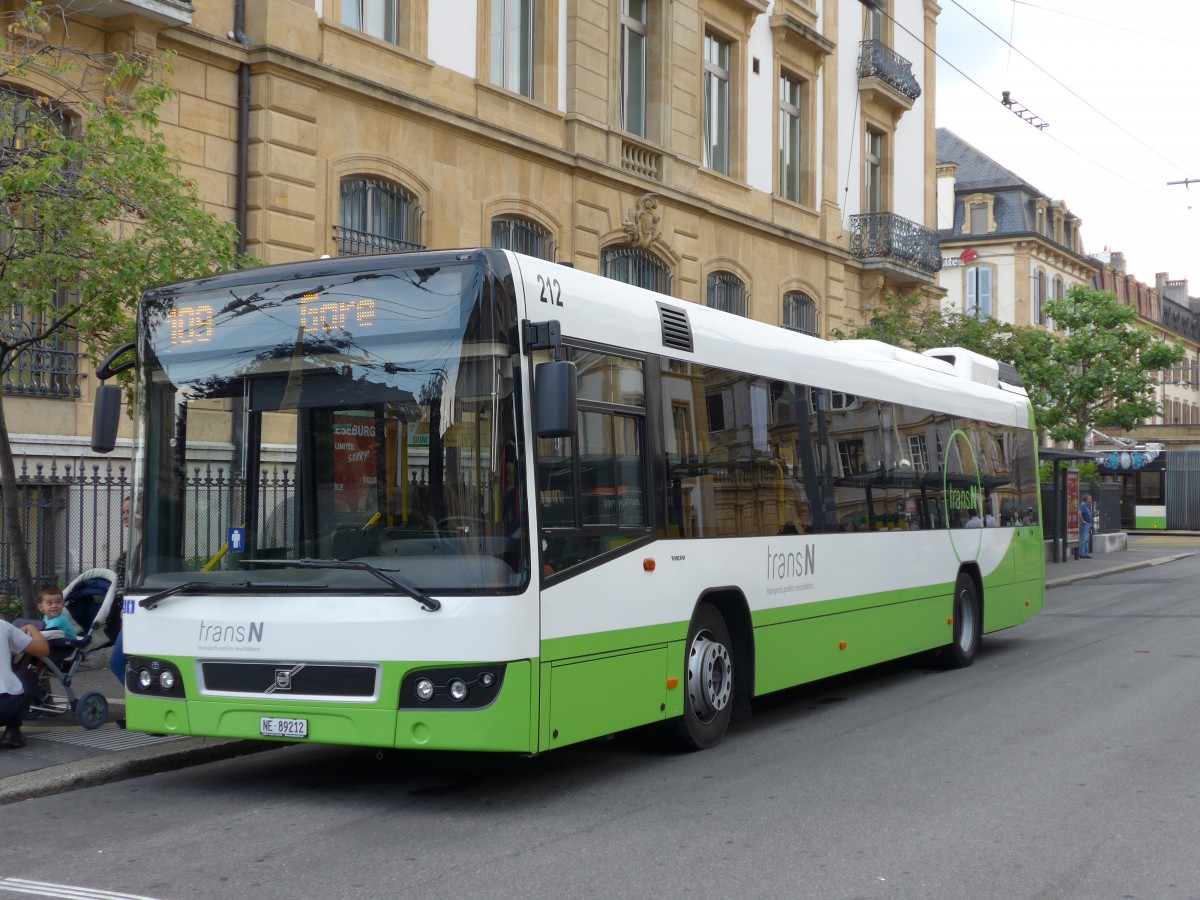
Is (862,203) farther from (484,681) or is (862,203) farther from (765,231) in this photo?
(484,681)

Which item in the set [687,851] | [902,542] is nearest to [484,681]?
[687,851]

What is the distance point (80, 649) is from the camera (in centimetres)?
980

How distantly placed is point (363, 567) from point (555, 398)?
4.28 ft

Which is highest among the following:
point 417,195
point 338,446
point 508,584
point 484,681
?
point 417,195

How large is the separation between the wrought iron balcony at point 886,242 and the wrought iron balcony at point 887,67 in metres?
2.92

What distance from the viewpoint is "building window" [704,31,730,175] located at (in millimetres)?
25469

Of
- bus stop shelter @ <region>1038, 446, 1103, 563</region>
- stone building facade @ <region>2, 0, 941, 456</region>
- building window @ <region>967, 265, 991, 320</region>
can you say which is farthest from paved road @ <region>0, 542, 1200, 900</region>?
building window @ <region>967, 265, 991, 320</region>

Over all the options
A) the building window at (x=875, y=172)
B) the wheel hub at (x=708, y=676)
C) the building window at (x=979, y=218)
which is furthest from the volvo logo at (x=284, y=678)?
the building window at (x=979, y=218)

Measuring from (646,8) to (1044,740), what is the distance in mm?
17292

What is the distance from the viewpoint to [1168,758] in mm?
8812

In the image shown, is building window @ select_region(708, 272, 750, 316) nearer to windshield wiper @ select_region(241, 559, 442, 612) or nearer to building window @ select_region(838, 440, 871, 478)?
building window @ select_region(838, 440, 871, 478)

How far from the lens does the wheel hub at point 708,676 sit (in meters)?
8.88

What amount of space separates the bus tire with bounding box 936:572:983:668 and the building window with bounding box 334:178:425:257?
8337 mm

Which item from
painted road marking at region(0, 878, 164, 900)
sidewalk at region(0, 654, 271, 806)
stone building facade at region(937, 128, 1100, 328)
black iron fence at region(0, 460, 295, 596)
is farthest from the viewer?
stone building facade at region(937, 128, 1100, 328)
